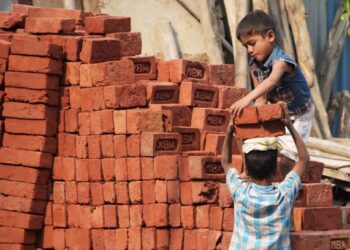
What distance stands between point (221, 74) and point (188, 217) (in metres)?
1.63

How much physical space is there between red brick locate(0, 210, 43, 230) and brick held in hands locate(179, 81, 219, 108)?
1443mm

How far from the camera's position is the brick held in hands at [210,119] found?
909 cm

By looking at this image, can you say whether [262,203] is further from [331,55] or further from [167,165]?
[331,55]

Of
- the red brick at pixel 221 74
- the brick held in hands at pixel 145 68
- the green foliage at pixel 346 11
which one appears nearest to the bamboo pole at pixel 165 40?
the green foliage at pixel 346 11

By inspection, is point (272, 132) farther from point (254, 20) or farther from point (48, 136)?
point (48, 136)

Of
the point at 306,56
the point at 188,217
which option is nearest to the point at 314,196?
the point at 188,217

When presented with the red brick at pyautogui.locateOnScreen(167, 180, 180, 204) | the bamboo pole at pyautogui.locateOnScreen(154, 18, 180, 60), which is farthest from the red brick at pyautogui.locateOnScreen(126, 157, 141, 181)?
the bamboo pole at pyautogui.locateOnScreen(154, 18, 180, 60)

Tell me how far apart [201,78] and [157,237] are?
1.53 meters

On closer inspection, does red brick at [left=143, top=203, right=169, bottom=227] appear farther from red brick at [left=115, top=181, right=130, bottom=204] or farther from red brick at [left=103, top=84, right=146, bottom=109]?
red brick at [left=103, top=84, right=146, bottom=109]

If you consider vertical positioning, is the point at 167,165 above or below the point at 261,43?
below

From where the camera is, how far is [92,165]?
9.13 metres

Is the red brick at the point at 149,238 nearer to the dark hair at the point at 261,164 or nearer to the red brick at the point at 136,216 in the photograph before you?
the red brick at the point at 136,216

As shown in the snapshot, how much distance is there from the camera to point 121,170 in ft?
29.2

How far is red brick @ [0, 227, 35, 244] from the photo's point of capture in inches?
373
